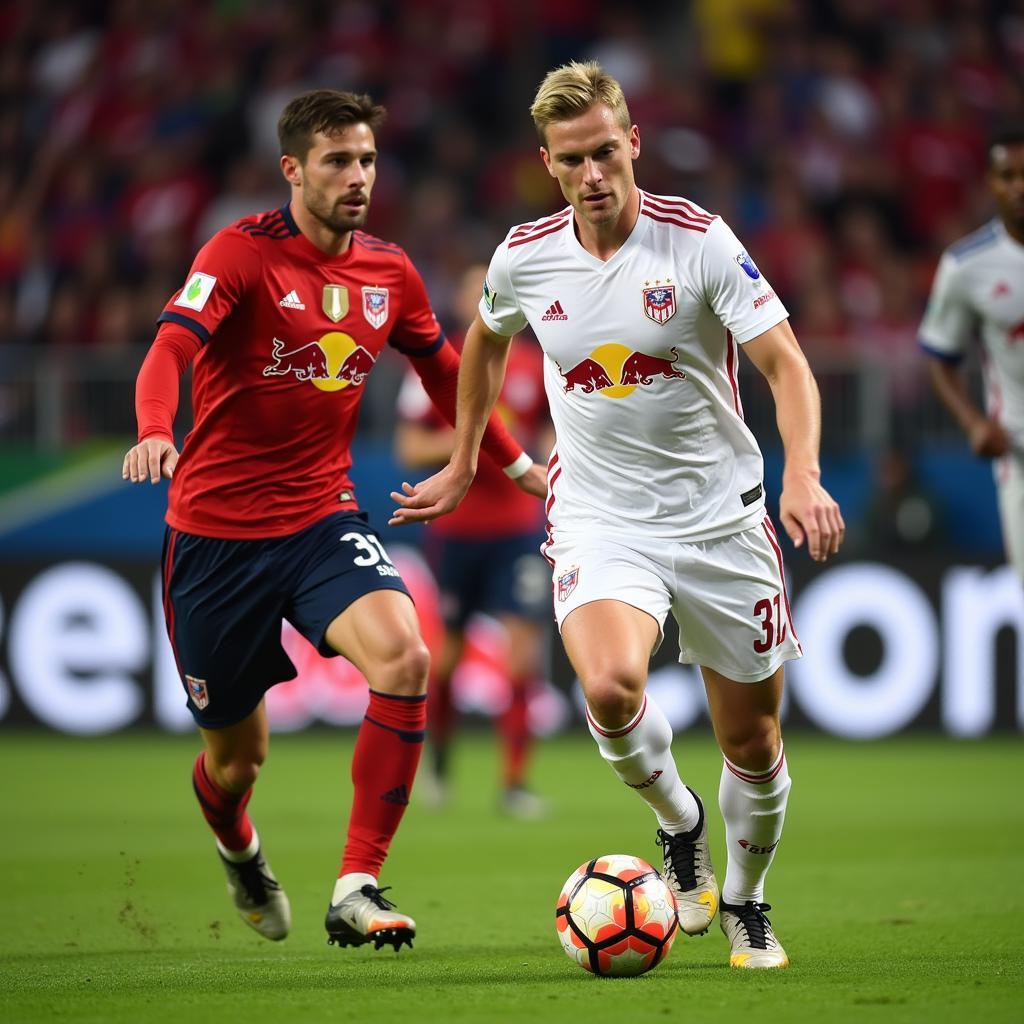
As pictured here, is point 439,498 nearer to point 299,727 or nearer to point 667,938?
point 667,938

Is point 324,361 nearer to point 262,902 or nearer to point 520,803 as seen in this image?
point 262,902

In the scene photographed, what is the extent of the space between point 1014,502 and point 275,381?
357 cm

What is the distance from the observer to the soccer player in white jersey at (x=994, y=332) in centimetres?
767

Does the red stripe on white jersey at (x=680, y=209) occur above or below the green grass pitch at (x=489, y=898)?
above

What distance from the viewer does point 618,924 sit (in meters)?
4.96

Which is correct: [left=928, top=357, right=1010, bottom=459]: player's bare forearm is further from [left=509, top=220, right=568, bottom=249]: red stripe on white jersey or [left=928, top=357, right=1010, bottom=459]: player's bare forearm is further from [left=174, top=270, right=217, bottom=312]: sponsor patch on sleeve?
[left=174, top=270, right=217, bottom=312]: sponsor patch on sleeve

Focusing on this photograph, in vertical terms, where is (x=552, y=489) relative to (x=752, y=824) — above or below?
above

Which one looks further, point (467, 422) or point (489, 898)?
point (489, 898)

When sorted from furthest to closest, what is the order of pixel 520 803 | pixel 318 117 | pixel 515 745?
pixel 515 745 → pixel 520 803 → pixel 318 117

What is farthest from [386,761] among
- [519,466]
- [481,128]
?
[481,128]

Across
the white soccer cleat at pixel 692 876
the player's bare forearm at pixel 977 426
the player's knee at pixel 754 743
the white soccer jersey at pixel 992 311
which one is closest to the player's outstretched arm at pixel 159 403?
the player's knee at pixel 754 743

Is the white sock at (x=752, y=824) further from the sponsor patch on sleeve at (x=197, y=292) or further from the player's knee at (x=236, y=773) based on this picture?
the sponsor patch on sleeve at (x=197, y=292)

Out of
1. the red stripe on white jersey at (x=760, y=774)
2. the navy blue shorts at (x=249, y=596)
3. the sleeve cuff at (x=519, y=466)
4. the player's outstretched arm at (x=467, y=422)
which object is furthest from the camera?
the sleeve cuff at (x=519, y=466)

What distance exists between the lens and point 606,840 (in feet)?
26.8
